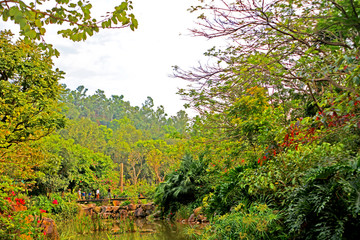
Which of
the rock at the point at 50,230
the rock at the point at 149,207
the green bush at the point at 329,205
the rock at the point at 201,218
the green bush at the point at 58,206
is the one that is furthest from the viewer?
the rock at the point at 149,207

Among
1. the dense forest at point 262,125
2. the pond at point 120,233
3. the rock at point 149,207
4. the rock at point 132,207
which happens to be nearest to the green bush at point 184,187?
the dense forest at point 262,125

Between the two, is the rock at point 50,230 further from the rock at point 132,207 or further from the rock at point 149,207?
the rock at point 132,207

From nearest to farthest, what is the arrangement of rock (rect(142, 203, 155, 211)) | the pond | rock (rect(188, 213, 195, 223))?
the pond, rock (rect(188, 213, 195, 223)), rock (rect(142, 203, 155, 211))

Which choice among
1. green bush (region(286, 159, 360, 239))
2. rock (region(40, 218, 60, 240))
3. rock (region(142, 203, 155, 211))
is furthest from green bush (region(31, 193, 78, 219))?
green bush (region(286, 159, 360, 239))

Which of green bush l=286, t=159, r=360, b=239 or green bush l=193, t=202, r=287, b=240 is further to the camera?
green bush l=193, t=202, r=287, b=240

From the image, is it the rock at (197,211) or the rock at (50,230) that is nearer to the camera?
the rock at (50,230)

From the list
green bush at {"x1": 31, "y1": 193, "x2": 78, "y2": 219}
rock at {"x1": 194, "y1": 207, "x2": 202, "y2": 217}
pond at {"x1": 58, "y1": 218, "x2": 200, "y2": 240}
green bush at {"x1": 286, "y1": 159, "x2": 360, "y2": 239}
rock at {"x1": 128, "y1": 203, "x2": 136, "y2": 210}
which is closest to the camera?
green bush at {"x1": 286, "y1": 159, "x2": 360, "y2": 239}

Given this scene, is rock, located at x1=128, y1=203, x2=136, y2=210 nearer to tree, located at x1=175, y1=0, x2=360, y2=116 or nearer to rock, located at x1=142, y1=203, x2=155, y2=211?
rock, located at x1=142, y1=203, x2=155, y2=211

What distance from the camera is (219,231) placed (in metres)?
4.81

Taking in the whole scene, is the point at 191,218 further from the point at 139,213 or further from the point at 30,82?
the point at 30,82

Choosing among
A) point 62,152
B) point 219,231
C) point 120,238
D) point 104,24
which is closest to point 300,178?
point 219,231

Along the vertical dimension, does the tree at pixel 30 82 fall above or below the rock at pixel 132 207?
above

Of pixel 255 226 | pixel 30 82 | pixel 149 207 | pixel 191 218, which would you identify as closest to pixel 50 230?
pixel 30 82

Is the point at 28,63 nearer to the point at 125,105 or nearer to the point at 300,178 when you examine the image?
the point at 300,178
